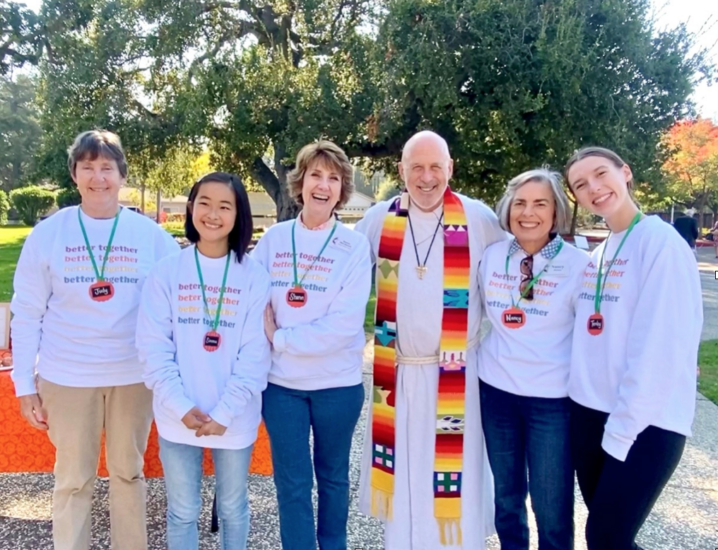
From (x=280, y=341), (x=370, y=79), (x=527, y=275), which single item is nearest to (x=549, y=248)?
(x=527, y=275)

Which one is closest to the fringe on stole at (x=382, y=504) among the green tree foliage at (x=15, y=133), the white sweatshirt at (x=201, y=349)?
the white sweatshirt at (x=201, y=349)

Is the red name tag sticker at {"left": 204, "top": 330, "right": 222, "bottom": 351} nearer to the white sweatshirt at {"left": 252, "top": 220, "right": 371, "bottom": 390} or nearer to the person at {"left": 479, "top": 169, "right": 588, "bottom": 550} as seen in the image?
the white sweatshirt at {"left": 252, "top": 220, "right": 371, "bottom": 390}

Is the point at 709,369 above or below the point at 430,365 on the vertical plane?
below

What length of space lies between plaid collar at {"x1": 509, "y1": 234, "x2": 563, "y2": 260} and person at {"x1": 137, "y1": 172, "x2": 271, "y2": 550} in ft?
3.59

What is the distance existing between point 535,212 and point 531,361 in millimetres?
632

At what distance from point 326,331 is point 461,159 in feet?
38.6

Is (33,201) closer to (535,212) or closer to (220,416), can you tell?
(220,416)

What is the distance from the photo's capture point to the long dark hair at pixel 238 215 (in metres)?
2.38

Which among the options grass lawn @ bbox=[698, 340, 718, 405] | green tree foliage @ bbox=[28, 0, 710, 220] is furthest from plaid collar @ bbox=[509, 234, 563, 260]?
green tree foliage @ bbox=[28, 0, 710, 220]

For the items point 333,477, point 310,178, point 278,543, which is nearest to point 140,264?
point 310,178

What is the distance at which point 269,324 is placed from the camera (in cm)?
242

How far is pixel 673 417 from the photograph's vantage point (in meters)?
1.93

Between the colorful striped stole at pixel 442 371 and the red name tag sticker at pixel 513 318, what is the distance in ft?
1.04

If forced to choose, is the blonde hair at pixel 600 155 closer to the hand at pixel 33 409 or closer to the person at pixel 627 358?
the person at pixel 627 358
